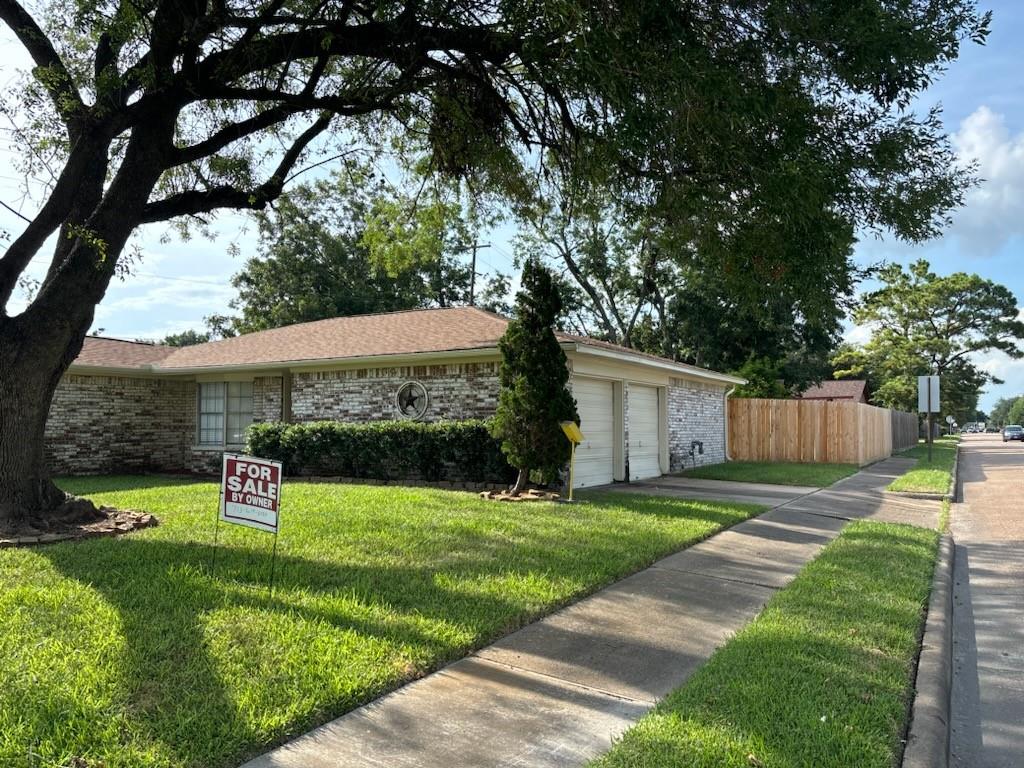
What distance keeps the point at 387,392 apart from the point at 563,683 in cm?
1129

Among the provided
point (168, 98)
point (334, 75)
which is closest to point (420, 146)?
point (334, 75)

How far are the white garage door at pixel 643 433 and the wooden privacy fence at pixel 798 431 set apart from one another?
7636mm

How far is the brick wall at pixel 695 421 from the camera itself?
726 inches

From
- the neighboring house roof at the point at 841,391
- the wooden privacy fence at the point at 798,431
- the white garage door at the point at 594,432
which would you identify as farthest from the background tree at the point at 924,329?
the white garage door at the point at 594,432

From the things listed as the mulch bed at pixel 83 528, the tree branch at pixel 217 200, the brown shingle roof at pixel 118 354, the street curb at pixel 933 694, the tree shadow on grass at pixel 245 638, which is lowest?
the street curb at pixel 933 694

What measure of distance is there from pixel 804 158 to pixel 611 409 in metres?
9.10

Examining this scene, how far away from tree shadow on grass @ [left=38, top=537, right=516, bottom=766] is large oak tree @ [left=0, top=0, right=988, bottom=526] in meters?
3.28

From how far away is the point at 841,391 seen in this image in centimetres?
5009

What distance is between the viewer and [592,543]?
26.9 feet

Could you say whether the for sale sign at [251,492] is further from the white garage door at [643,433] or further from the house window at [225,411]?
the house window at [225,411]

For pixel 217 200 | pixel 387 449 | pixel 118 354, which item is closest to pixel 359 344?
pixel 387 449

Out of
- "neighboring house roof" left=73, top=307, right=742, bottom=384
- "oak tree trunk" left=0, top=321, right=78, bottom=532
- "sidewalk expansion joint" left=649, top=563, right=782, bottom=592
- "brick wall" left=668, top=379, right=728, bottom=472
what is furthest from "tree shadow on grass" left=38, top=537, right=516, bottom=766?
"brick wall" left=668, top=379, right=728, bottom=472

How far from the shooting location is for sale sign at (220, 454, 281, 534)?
589 cm

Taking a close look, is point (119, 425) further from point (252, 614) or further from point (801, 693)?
point (801, 693)
